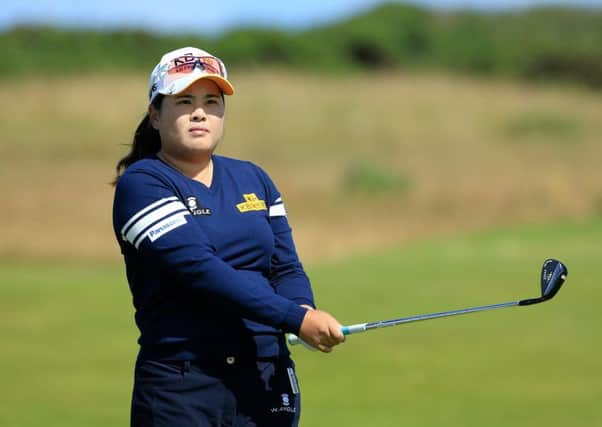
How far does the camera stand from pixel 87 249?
16109 mm

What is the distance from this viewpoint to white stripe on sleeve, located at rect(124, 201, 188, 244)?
2910 mm

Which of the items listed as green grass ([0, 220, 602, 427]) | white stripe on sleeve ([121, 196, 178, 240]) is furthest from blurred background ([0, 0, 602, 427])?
white stripe on sleeve ([121, 196, 178, 240])

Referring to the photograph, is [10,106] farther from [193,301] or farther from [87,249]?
[193,301]

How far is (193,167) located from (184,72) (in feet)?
0.82

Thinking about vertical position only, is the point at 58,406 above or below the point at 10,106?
below

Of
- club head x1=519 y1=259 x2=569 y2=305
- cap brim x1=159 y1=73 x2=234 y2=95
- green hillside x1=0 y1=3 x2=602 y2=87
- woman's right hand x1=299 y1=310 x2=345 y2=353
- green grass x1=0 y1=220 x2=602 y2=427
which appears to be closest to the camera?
woman's right hand x1=299 y1=310 x2=345 y2=353

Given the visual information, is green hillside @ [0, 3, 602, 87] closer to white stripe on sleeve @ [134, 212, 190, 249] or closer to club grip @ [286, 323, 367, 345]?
club grip @ [286, 323, 367, 345]

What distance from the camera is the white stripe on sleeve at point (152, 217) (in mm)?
2910

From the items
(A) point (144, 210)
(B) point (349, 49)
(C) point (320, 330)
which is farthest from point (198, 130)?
(B) point (349, 49)

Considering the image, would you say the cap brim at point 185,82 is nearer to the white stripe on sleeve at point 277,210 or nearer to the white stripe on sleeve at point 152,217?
the white stripe on sleeve at point 152,217

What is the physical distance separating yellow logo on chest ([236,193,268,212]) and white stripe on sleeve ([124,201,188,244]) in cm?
19

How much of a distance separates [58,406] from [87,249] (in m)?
9.62

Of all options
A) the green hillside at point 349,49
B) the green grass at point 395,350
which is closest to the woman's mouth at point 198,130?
the green grass at point 395,350

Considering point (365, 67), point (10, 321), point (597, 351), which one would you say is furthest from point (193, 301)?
point (365, 67)
